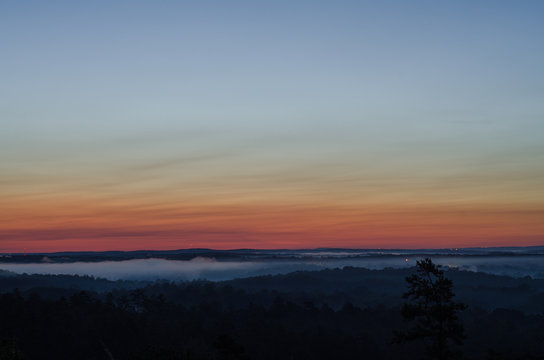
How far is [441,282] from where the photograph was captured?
46406 mm

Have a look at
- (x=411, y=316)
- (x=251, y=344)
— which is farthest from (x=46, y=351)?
(x=411, y=316)

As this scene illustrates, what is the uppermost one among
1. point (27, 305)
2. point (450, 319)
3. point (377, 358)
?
point (450, 319)

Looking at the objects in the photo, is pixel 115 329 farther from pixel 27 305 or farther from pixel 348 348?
pixel 348 348

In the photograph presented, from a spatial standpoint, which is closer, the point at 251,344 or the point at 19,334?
the point at 19,334

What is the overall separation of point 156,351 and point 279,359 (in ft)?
455

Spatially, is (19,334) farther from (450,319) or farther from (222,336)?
(450,319)

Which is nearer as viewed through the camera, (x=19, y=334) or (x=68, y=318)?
(x=19, y=334)

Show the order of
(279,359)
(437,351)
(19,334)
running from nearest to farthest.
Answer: (437,351) < (19,334) < (279,359)

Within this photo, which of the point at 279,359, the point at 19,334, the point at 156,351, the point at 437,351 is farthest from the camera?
the point at 279,359

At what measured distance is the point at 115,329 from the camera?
632 ft

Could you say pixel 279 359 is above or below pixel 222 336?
below

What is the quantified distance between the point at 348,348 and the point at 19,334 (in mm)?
101933

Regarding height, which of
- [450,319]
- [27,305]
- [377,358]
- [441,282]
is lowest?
[377,358]

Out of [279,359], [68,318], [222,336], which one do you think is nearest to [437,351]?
[222,336]
